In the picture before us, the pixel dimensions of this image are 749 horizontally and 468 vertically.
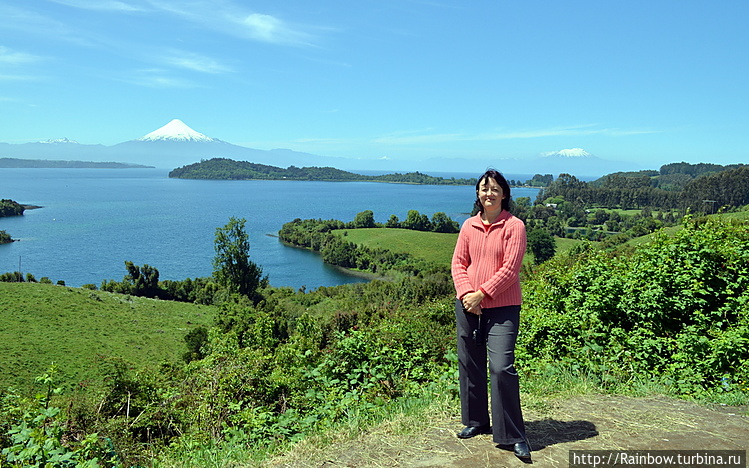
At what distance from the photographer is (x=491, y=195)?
3.30 meters

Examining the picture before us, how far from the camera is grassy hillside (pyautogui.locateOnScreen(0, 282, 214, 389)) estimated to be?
26.5 metres

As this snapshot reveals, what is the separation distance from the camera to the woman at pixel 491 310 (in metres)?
3.15

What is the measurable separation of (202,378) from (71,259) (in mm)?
96993

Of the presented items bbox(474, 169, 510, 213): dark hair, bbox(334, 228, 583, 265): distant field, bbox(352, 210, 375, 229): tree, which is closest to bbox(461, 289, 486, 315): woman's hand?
bbox(474, 169, 510, 213): dark hair

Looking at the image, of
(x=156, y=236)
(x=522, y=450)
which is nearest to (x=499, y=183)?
(x=522, y=450)

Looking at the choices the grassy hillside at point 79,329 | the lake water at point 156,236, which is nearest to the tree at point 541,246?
the lake water at point 156,236

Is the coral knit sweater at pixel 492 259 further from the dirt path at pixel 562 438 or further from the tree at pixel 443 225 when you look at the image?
the tree at pixel 443 225

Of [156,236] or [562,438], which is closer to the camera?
[562,438]

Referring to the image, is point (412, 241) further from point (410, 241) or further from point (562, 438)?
point (562, 438)

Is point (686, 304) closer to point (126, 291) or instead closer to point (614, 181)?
point (126, 291)

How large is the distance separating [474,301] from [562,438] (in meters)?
1.21

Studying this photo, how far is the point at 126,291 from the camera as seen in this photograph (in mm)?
60500

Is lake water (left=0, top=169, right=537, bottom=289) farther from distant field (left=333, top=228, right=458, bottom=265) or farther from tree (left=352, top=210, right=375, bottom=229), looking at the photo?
tree (left=352, top=210, right=375, bottom=229)

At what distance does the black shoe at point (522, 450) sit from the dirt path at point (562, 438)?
1.7 inches
